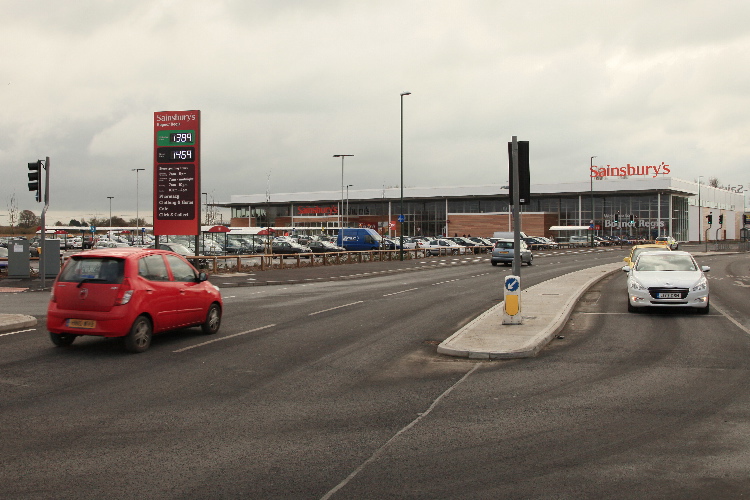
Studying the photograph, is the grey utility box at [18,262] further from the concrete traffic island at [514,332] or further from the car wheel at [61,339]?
the concrete traffic island at [514,332]

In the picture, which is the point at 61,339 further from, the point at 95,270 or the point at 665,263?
the point at 665,263

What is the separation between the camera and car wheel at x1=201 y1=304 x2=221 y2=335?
12945 mm

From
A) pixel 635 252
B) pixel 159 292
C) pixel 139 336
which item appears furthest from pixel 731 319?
pixel 139 336

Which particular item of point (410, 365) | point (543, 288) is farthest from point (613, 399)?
point (543, 288)

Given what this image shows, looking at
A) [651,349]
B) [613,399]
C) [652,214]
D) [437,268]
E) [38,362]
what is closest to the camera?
[613,399]

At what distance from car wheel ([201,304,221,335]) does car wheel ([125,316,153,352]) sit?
1810 mm

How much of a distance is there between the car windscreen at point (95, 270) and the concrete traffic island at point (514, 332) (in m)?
5.20

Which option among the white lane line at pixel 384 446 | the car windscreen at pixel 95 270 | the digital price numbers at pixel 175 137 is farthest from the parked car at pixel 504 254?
the white lane line at pixel 384 446

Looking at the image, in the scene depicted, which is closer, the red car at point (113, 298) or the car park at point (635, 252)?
the red car at point (113, 298)

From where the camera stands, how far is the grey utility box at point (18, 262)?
27359mm

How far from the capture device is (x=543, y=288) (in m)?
23.0

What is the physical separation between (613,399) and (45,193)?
20.5m

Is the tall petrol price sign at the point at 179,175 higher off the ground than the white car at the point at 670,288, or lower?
higher

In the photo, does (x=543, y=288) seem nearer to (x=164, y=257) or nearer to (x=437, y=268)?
(x=164, y=257)
